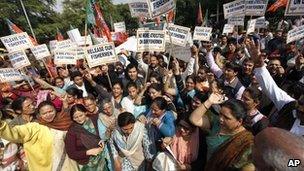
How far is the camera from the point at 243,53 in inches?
352

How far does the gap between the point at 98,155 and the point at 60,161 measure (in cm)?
45

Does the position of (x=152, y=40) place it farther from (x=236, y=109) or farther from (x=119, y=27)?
(x=119, y=27)

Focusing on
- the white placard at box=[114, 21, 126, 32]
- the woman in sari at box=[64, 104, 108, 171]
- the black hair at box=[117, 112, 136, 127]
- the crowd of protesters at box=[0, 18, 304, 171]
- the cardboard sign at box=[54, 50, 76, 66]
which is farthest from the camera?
the white placard at box=[114, 21, 126, 32]

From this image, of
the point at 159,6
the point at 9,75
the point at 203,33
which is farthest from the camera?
Answer: the point at 203,33

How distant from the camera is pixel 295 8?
6.61m

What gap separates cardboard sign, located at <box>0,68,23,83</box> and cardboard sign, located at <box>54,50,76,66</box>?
89cm

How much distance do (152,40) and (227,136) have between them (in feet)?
12.1

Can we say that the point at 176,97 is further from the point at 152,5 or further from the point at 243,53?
the point at 243,53

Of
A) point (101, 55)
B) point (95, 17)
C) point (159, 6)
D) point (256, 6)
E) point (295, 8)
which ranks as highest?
point (159, 6)

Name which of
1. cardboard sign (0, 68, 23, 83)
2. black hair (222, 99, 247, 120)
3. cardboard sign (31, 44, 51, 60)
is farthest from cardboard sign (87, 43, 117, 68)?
black hair (222, 99, 247, 120)

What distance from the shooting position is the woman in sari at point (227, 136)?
2.98m

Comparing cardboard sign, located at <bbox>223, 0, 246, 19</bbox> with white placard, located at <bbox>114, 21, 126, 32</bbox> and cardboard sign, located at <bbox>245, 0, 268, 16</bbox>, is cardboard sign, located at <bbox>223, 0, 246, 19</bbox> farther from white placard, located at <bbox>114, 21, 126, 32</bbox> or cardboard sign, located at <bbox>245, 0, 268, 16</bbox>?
white placard, located at <bbox>114, 21, 126, 32</bbox>

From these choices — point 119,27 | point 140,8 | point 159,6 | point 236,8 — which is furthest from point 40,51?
point 236,8

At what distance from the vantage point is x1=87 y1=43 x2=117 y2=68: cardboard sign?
262 inches
